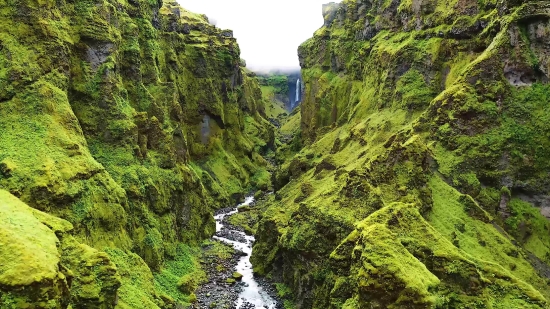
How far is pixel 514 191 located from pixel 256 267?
1391 inches

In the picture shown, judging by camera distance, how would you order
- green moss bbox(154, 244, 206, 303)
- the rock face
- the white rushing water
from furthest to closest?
1. the white rushing water
2. green moss bbox(154, 244, 206, 303)
3. the rock face

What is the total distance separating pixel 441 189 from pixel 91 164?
126ft

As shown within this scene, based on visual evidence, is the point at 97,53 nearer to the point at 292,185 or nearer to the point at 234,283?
the point at 234,283

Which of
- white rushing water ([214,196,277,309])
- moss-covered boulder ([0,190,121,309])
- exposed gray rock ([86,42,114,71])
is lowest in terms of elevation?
white rushing water ([214,196,277,309])

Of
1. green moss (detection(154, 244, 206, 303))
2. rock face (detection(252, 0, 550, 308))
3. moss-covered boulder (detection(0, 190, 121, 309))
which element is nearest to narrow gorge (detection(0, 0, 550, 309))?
moss-covered boulder (detection(0, 190, 121, 309))

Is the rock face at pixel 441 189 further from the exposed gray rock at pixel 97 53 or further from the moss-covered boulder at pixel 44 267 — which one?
the exposed gray rock at pixel 97 53

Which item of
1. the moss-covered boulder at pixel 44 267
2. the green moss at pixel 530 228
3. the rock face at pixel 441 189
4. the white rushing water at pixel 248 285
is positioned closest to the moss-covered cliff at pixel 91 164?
the moss-covered boulder at pixel 44 267

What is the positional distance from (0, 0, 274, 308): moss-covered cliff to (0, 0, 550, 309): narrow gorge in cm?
17

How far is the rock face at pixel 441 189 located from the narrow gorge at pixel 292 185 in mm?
194

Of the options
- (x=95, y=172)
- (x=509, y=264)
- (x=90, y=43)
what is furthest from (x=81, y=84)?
(x=509, y=264)

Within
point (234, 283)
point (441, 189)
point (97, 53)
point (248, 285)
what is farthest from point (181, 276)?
point (441, 189)

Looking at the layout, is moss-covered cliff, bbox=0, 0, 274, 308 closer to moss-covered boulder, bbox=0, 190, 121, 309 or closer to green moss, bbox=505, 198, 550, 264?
moss-covered boulder, bbox=0, 190, 121, 309

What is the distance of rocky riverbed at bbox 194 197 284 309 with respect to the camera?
174 ft

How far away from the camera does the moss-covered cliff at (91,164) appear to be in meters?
28.8
